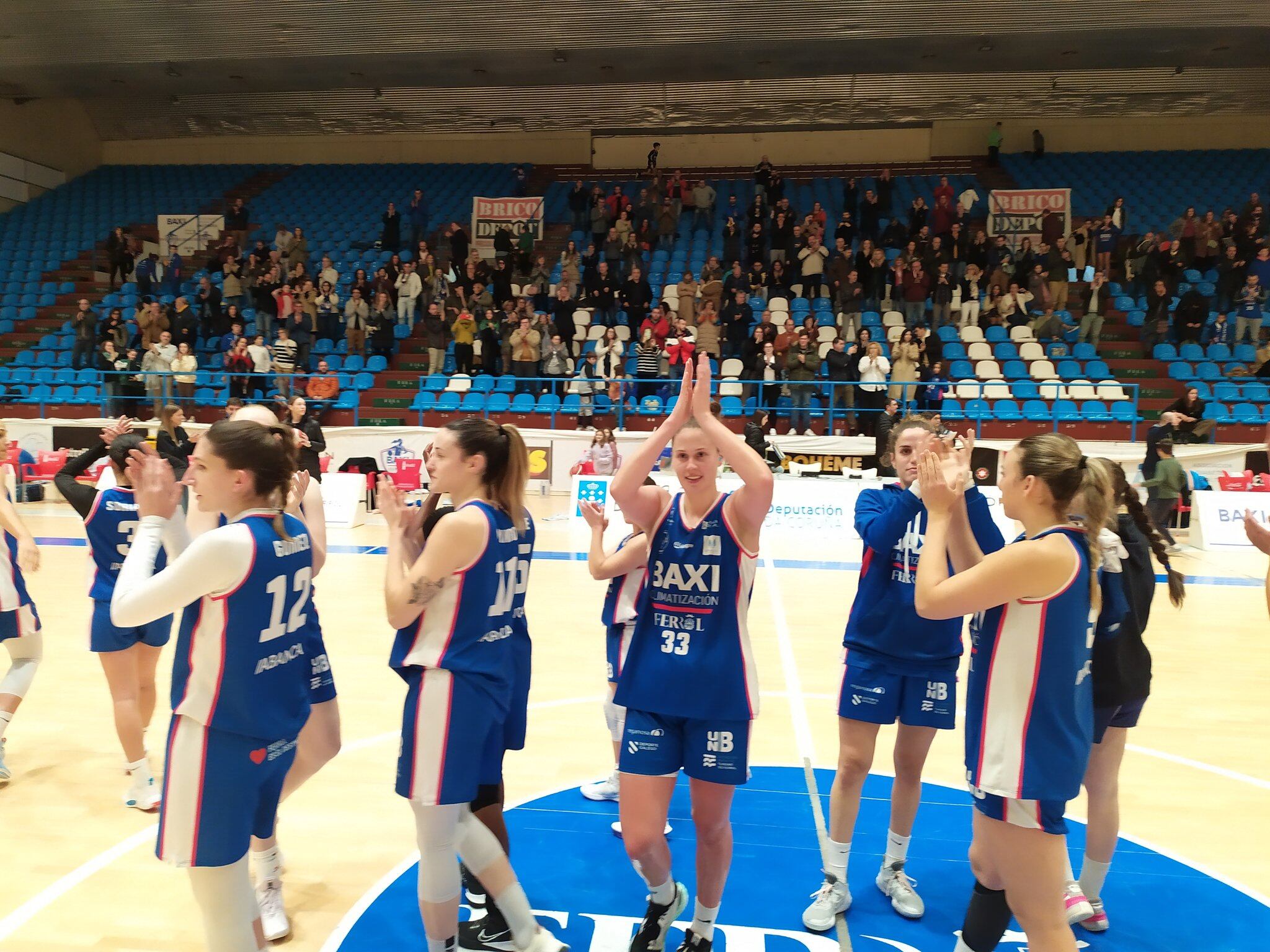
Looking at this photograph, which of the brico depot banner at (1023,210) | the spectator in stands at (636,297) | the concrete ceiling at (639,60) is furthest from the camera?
the brico depot banner at (1023,210)

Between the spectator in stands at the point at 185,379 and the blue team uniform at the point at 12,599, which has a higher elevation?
the spectator in stands at the point at 185,379

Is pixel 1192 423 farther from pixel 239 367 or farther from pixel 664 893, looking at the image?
pixel 239 367

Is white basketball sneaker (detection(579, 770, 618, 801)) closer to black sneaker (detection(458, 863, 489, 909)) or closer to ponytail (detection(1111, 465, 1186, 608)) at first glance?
black sneaker (detection(458, 863, 489, 909))

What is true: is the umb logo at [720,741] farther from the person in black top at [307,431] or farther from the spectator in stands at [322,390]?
the spectator in stands at [322,390]

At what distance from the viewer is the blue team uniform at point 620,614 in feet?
13.3

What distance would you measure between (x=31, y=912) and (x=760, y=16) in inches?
699

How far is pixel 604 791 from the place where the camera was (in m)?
4.51

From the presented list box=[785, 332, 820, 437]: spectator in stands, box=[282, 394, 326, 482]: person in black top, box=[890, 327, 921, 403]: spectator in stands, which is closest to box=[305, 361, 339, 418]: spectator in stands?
box=[282, 394, 326, 482]: person in black top

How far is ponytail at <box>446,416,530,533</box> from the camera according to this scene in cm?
294

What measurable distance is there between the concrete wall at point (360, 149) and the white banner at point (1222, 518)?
19.2 m

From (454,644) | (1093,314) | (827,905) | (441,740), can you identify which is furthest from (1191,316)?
(441,740)

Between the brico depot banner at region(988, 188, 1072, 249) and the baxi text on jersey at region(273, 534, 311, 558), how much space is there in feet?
69.6

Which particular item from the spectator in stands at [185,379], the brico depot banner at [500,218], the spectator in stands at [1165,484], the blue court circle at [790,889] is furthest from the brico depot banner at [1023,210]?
the blue court circle at [790,889]

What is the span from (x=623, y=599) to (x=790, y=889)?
139 centimetres
